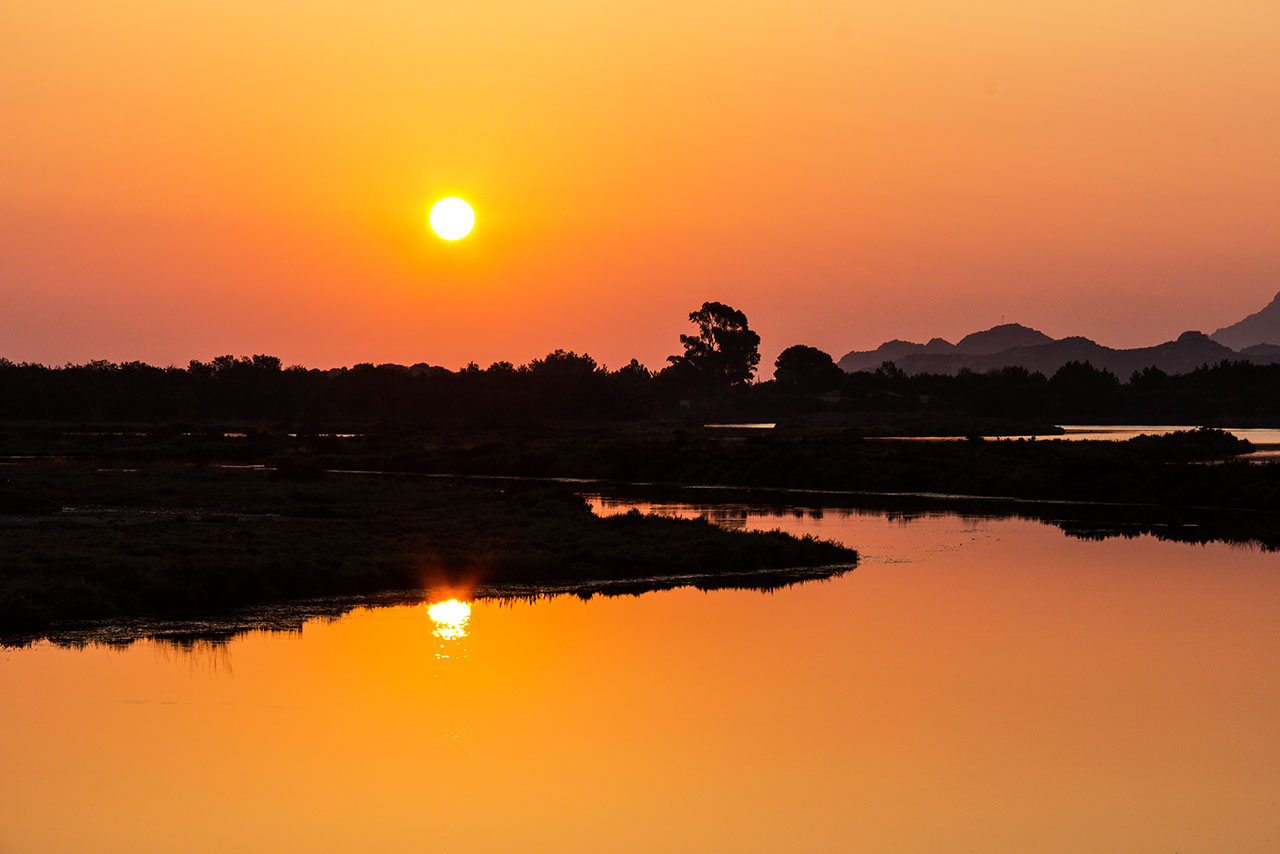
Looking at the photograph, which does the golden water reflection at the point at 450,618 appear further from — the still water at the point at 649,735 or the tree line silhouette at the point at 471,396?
the tree line silhouette at the point at 471,396

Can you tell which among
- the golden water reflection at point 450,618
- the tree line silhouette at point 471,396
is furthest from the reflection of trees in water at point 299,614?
the tree line silhouette at point 471,396

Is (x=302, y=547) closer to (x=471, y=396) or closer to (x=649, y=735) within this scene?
(x=649, y=735)

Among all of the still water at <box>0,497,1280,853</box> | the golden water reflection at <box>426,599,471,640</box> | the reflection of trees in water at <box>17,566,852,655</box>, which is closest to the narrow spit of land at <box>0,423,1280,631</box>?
the reflection of trees in water at <box>17,566,852,655</box>

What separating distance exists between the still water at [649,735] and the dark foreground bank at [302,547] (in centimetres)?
276

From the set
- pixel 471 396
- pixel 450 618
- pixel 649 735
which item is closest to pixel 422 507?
pixel 450 618

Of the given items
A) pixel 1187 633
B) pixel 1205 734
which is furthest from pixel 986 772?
pixel 1187 633

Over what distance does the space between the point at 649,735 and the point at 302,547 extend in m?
16.8

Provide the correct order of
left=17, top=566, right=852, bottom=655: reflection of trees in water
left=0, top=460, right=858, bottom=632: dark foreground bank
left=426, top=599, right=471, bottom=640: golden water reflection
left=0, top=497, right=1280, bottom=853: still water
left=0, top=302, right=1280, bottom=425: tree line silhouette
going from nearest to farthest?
1. left=0, top=497, right=1280, bottom=853: still water
2. left=17, top=566, right=852, bottom=655: reflection of trees in water
3. left=426, top=599, right=471, bottom=640: golden water reflection
4. left=0, top=460, right=858, bottom=632: dark foreground bank
5. left=0, top=302, right=1280, bottom=425: tree line silhouette

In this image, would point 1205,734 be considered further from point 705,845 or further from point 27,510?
point 27,510

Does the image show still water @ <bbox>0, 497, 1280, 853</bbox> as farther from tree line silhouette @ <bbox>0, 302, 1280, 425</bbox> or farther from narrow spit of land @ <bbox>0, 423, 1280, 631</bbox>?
tree line silhouette @ <bbox>0, 302, 1280, 425</bbox>

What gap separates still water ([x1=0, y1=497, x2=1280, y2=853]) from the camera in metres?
14.5

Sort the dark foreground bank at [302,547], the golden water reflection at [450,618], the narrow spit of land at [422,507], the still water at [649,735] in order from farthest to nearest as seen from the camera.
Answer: the narrow spit of land at [422,507] → the dark foreground bank at [302,547] → the golden water reflection at [450,618] → the still water at [649,735]

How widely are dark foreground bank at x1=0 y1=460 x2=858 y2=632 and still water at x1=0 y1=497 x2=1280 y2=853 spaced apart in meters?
2.76

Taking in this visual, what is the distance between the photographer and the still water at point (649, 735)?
14.5 metres
